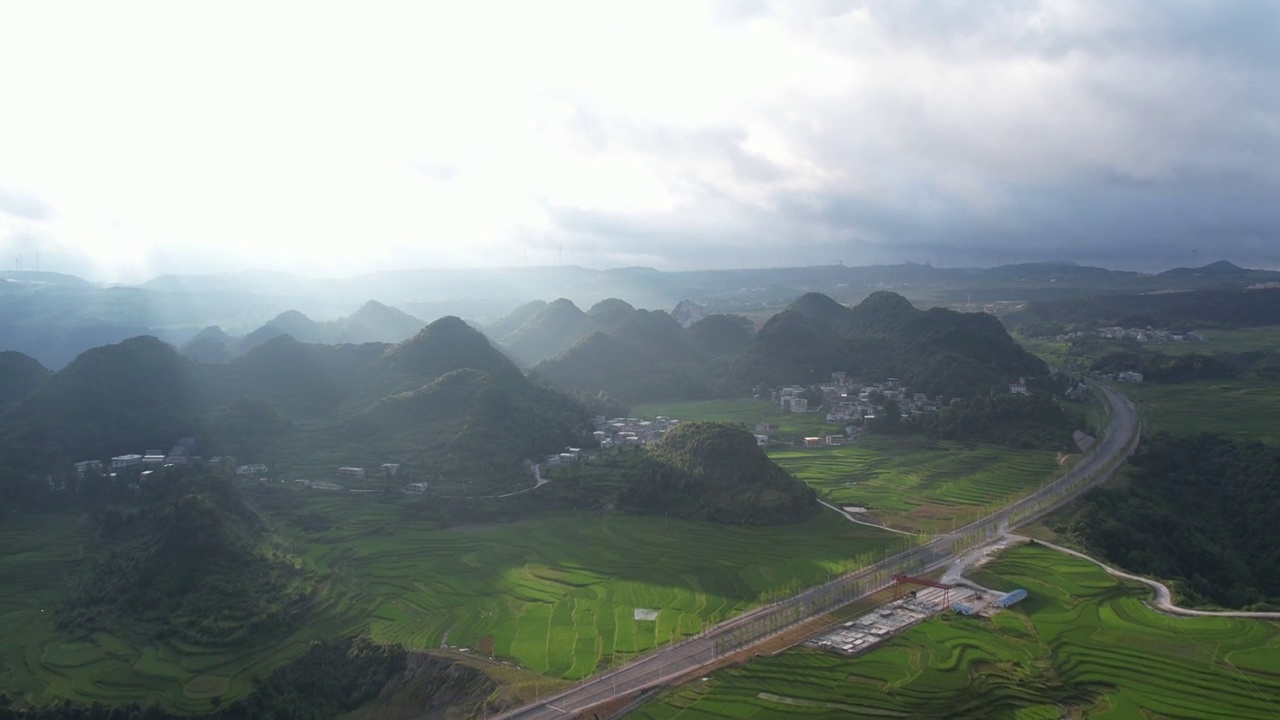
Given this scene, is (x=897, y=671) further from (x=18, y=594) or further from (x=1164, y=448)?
(x=1164, y=448)

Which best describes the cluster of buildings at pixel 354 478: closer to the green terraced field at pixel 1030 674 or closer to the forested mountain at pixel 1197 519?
the green terraced field at pixel 1030 674

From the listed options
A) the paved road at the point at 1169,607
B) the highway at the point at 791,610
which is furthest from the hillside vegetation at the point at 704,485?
the paved road at the point at 1169,607

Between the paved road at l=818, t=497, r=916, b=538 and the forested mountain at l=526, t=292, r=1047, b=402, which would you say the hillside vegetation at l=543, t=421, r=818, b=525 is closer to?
the paved road at l=818, t=497, r=916, b=538

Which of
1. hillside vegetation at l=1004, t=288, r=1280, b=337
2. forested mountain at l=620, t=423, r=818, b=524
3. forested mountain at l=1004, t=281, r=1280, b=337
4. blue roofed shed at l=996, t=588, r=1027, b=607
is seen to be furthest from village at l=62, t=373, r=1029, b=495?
hillside vegetation at l=1004, t=288, r=1280, b=337

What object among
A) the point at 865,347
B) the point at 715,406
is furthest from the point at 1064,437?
the point at 865,347

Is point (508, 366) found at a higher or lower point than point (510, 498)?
higher
